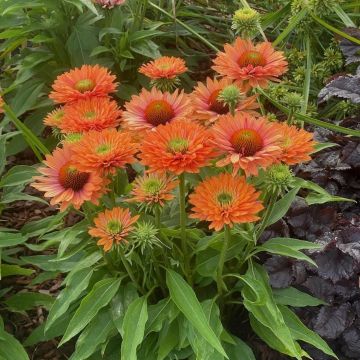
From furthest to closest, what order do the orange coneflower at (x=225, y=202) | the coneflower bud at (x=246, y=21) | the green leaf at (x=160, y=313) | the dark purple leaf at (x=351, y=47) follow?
the dark purple leaf at (x=351, y=47) → the coneflower bud at (x=246, y=21) → the green leaf at (x=160, y=313) → the orange coneflower at (x=225, y=202)

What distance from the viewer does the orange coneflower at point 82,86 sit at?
1.78m

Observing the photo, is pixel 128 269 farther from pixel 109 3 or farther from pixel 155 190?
pixel 109 3

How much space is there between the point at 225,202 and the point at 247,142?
0.47 feet

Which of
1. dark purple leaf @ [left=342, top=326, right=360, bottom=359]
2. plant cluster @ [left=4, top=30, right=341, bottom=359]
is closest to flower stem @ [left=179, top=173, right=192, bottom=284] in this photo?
plant cluster @ [left=4, top=30, right=341, bottom=359]

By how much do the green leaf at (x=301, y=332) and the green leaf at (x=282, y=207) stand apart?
0.25m

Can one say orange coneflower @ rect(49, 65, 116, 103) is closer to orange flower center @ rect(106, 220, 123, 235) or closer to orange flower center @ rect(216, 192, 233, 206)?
orange flower center @ rect(106, 220, 123, 235)

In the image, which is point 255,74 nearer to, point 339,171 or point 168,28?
point 339,171

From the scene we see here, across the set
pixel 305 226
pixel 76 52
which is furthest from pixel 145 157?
pixel 76 52

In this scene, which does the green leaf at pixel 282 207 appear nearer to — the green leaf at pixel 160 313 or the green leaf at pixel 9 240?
the green leaf at pixel 160 313

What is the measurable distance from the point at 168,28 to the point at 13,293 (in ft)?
4.87

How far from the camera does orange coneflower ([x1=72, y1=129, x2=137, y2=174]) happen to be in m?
1.51

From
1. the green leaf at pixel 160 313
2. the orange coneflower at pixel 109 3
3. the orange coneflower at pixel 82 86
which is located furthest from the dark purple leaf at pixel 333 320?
the orange coneflower at pixel 109 3

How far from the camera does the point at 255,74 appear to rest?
171 centimetres

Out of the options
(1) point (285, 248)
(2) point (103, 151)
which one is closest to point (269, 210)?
(1) point (285, 248)
